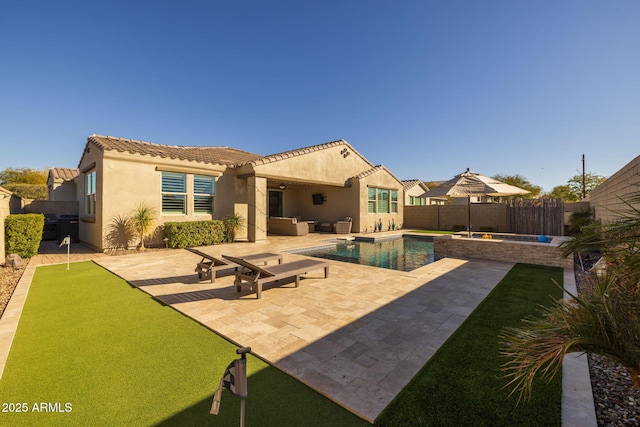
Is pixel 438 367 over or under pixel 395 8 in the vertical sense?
under

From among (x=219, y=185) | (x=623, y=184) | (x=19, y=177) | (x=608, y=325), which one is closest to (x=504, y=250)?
(x=623, y=184)

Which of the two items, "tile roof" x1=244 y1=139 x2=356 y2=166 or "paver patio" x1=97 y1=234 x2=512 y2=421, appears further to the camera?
"tile roof" x1=244 y1=139 x2=356 y2=166

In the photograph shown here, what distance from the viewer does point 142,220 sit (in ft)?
36.4

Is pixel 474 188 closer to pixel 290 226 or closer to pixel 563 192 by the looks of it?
pixel 290 226

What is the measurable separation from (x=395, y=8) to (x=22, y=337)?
1562cm

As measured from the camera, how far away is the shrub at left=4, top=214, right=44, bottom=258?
902 centimetres

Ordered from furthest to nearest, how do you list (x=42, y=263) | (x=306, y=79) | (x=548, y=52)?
(x=306, y=79), (x=548, y=52), (x=42, y=263)

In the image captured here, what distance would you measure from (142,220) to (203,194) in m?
3.08

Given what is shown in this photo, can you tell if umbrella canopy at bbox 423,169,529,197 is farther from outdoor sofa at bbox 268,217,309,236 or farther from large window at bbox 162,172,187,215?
large window at bbox 162,172,187,215

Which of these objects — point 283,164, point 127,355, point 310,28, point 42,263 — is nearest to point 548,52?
point 310,28

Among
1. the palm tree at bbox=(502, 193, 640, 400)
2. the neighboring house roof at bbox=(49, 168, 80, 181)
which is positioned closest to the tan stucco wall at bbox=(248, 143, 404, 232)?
the palm tree at bbox=(502, 193, 640, 400)

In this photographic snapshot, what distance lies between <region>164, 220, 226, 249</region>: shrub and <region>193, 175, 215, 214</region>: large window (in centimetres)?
111

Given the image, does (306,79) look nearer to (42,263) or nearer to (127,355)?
(42,263)

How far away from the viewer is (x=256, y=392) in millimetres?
2785
